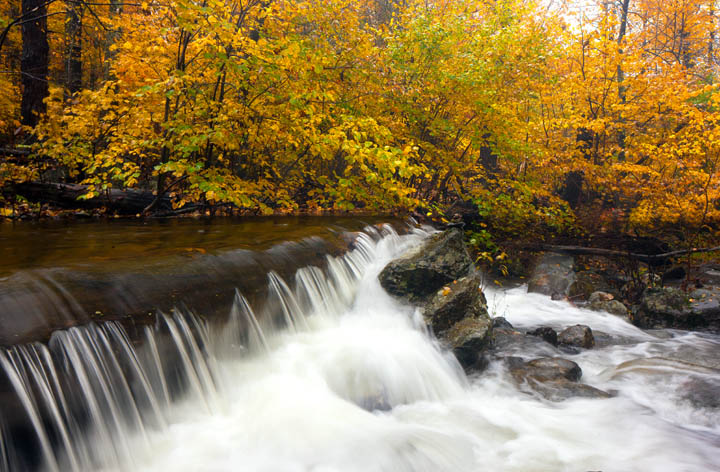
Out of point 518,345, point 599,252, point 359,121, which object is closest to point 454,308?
point 518,345

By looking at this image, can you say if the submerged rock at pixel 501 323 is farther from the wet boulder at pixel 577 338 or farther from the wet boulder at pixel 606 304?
the wet boulder at pixel 606 304

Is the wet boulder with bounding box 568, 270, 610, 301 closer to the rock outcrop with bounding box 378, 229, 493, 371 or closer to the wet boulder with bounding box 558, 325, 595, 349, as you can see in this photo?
the wet boulder with bounding box 558, 325, 595, 349

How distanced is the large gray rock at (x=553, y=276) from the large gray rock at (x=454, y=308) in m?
4.16

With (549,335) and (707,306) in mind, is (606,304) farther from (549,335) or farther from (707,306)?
(549,335)

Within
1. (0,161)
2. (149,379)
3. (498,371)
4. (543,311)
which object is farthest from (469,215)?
(0,161)

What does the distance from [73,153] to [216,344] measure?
5.20 meters

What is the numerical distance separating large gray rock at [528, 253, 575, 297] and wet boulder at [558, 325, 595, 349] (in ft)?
8.78

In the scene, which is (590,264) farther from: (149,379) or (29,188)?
(29,188)

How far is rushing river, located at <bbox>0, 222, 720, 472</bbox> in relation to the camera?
2900mm

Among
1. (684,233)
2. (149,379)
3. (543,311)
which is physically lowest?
(543,311)

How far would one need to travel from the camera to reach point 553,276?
962cm

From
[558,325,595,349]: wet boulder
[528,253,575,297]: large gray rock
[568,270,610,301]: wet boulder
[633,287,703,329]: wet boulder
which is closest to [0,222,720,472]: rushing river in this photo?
[558,325,595,349]: wet boulder

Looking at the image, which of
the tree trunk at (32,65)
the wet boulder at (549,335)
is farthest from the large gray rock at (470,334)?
the tree trunk at (32,65)

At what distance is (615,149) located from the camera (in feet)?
33.4
